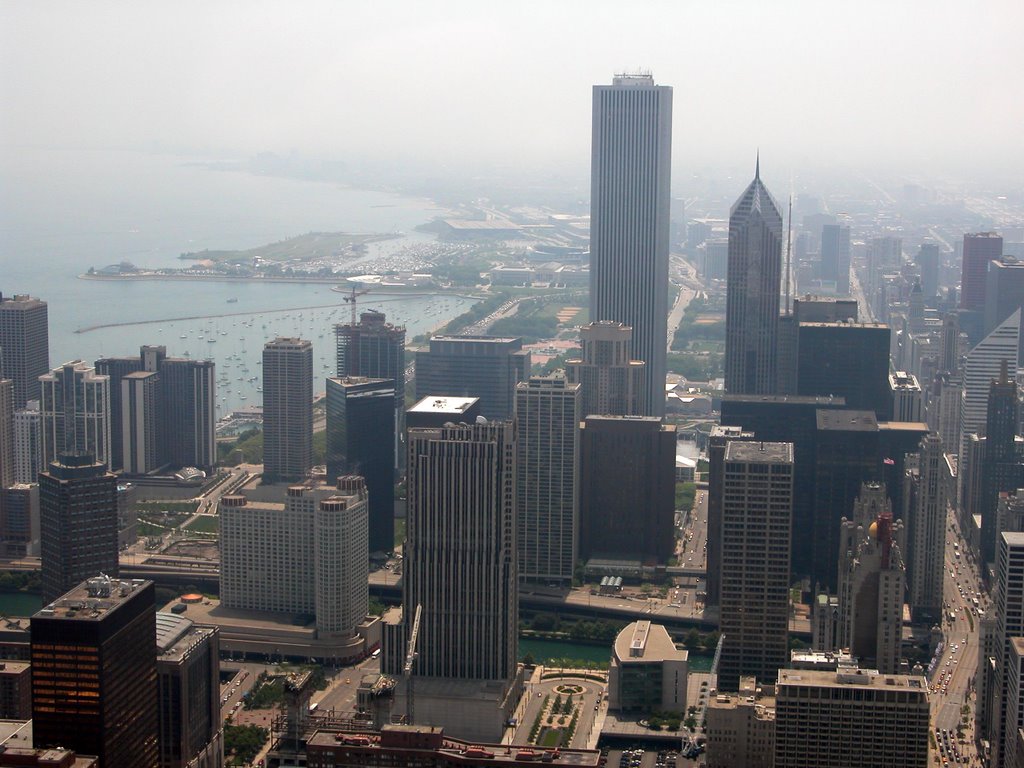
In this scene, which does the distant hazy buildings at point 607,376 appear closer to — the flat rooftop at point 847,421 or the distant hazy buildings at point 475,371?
the distant hazy buildings at point 475,371

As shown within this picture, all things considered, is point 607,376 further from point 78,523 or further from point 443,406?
point 78,523

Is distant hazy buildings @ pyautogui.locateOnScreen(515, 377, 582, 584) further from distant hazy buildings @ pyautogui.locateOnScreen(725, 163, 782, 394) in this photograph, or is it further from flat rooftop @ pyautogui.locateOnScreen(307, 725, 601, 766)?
flat rooftop @ pyautogui.locateOnScreen(307, 725, 601, 766)

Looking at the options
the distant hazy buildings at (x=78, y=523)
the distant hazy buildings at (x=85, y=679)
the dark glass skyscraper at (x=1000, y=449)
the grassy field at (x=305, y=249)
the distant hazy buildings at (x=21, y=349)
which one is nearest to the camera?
the distant hazy buildings at (x=85, y=679)

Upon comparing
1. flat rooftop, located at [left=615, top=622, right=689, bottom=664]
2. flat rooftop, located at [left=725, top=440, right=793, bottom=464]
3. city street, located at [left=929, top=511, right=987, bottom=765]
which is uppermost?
flat rooftop, located at [left=725, top=440, right=793, bottom=464]

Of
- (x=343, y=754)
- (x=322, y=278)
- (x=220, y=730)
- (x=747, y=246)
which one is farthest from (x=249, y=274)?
(x=343, y=754)

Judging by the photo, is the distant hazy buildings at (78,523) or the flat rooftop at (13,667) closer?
the flat rooftop at (13,667)

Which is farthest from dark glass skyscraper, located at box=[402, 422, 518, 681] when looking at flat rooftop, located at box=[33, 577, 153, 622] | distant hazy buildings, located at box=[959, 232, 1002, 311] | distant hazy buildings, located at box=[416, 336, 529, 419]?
distant hazy buildings, located at box=[959, 232, 1002, 311]

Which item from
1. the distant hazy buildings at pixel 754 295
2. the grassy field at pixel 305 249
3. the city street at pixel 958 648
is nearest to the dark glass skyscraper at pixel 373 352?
the distant hazy buildings at pixel 754 295
